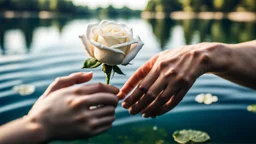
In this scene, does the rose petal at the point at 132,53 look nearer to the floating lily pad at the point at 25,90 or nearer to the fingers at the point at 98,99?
the fingers at the point at 98,99

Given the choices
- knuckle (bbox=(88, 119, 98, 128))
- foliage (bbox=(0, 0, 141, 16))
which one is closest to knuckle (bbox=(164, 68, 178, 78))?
knuckle (bbox=(88, 119, 98, 128))

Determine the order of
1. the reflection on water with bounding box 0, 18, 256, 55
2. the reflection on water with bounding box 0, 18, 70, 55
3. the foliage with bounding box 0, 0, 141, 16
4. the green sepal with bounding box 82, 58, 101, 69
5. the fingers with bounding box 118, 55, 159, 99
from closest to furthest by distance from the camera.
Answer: the green sepal with bounding box 82, 58, 101, 69
the fingers with bounding box 118, 55, 159, 99
the reflection on water with bounding box 0, 18, 70, 55
the reflection on water with bounding box 0, 18, 256, 55
the foliage with bounding box 0, 0, 141, 16

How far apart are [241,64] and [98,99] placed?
126 cm

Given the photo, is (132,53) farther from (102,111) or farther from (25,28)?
(25,28)

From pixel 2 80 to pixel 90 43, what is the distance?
642 cm

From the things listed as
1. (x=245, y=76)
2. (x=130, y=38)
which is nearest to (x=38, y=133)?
(x=130, y=38)

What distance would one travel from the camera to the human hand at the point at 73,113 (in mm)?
1582

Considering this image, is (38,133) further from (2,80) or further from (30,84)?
(2,80)

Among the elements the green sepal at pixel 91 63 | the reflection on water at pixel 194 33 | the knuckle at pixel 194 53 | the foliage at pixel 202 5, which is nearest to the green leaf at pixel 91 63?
the green sepal at pixel 91 63

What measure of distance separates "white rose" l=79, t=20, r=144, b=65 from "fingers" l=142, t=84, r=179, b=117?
33cm

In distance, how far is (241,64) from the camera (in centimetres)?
234

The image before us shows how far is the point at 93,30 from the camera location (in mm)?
1877

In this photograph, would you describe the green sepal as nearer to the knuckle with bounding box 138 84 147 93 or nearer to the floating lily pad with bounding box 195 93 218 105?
the knuckle with bounding box 138 84 147 93

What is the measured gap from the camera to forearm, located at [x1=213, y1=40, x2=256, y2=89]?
7.52 feet
